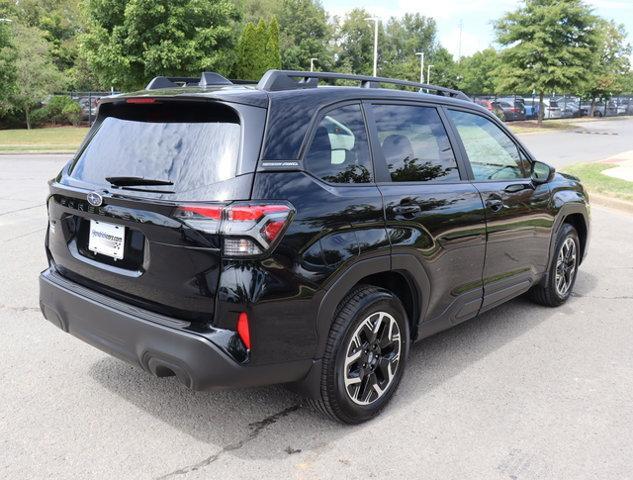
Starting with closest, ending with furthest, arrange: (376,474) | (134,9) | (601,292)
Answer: (376,474), (601,292), (134,9)

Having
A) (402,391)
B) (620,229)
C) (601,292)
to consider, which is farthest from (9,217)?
(620,229)

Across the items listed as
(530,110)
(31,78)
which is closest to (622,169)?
(31,78)

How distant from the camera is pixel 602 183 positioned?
40.2 ft

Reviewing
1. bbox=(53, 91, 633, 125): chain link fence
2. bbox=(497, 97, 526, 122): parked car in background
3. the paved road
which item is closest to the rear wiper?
the paved road

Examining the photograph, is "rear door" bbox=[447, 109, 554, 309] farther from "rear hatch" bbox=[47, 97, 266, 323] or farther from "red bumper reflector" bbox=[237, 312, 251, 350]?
"red bumper reflector" bbox=[237, 312, 251, 350]

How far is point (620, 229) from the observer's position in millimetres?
8844

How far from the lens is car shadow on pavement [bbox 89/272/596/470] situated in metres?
3.13

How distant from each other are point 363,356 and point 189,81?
213 cm

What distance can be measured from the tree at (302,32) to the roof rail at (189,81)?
73.8m

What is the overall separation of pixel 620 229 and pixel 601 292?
3.48 m

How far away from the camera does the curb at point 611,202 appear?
10219 mm

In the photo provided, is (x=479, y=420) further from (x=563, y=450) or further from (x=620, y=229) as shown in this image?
(x=620, y=229)

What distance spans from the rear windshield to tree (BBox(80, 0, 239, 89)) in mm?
25116

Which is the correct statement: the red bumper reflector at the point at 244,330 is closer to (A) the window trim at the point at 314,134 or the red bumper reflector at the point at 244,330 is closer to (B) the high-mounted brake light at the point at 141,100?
(A) the window trim at the point at 314,134
